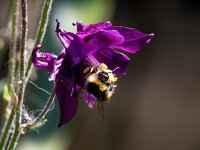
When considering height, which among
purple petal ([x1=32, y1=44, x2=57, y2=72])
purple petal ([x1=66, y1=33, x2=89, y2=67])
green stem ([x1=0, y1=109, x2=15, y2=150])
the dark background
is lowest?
the dark background

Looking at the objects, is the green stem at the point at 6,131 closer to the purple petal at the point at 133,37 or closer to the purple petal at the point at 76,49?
the purple petal at the point at 76,49

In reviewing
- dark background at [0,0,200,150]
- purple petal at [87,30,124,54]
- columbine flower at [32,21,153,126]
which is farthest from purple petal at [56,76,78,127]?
dark background at [0,0,200,150]

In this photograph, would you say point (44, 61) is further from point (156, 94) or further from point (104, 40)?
point (156, 94)

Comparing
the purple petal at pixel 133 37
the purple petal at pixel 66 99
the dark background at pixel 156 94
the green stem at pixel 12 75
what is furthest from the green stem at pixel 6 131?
the dark background at pixel 156 94

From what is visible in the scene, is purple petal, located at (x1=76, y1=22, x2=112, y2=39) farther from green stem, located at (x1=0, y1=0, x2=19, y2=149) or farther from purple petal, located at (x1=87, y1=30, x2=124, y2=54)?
green stem, located at (x1=0, y1=0, x2=19, y2=149)

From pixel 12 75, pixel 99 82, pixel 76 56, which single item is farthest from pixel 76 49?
pixel 12 75

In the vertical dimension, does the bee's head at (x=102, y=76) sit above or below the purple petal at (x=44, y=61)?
below
